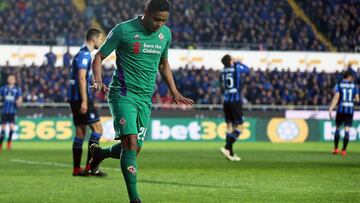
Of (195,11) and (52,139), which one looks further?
(195,11)

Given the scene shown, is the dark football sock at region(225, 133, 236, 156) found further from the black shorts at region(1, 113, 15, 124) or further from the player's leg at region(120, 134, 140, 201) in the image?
the player's leg at region(120, 134, 140, 201)

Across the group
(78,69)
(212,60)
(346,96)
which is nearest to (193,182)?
(78,69)

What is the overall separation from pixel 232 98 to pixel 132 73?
10793 millimetres

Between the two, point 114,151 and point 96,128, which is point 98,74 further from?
point 96,128

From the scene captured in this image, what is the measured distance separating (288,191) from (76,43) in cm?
2547

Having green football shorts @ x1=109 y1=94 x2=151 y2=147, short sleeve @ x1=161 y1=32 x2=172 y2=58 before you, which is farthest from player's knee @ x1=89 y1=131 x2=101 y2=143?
green football shorts @ x1=109 y1=94 x2=151 y2=147

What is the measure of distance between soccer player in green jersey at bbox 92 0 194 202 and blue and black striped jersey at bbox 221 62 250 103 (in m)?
10.2

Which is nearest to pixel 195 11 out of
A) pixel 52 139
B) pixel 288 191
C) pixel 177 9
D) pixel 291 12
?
pixel 177 9

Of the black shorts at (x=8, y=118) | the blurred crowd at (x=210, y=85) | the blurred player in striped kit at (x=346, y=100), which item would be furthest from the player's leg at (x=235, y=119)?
the blurred crowd at (x=210, y=85)

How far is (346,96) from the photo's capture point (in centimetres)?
2230

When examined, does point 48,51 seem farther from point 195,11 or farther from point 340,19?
point 340,19

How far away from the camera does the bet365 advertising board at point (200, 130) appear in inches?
1144

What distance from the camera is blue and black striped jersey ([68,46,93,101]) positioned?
12.6 metres

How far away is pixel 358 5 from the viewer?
36375mm
